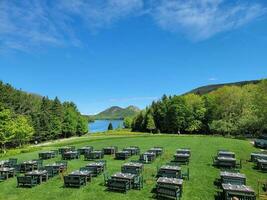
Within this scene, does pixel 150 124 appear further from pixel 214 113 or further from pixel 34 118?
pixel 34 118

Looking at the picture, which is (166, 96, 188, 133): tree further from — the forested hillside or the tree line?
the forested hillside

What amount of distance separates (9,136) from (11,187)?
39.5 meters

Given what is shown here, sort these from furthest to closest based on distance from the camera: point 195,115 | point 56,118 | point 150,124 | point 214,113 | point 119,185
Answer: point 150,124 → point 56,118 → point 195,115 → point 214,113 → point 119,185

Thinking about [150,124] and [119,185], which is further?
[150,124]

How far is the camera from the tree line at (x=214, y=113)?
67250mm

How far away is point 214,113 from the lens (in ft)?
289

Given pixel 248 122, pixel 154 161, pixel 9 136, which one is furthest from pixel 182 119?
pixel 154 161

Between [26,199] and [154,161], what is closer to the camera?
[26,199]

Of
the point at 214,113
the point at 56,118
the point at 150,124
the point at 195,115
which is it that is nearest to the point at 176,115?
the point at 195,115

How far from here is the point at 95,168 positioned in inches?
1061

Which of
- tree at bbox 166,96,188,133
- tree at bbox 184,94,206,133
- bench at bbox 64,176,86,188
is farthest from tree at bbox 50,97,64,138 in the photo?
bench at bbox 64,176,86,188

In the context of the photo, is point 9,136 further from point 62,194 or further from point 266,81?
point 266,81

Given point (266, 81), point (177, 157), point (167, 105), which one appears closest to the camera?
point (177, 157)

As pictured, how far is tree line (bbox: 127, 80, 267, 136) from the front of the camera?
221ft
